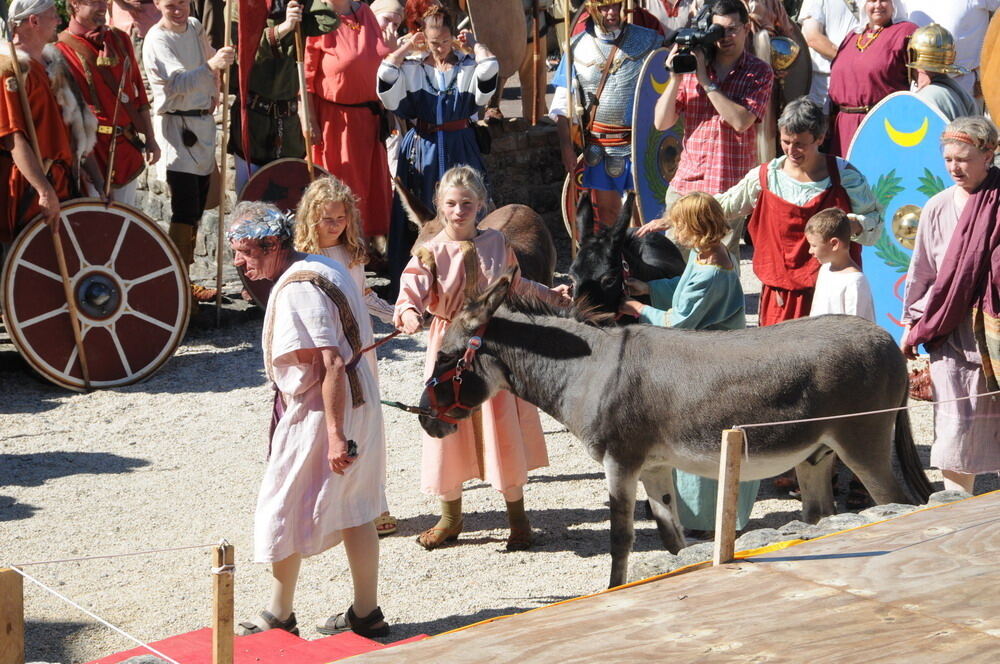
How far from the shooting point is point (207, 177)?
939cm

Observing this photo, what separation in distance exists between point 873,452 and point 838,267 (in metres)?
1.09

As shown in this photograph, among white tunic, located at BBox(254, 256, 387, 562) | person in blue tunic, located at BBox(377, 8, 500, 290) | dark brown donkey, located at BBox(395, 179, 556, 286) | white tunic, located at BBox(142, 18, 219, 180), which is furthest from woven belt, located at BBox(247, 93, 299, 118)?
white tunic, located at BBox(254, 256, 387, 562)

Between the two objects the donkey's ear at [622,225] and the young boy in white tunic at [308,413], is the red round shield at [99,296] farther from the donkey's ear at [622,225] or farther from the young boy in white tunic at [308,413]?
the donkey's ear at [622,225]

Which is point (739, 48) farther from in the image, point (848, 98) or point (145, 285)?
point (145, 285)

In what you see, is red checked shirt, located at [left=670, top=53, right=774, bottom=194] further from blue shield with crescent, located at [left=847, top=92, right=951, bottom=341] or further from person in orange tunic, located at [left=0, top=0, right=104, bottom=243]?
person in orange tunic, located at [left=0, top=0, right=104, bottom=243]

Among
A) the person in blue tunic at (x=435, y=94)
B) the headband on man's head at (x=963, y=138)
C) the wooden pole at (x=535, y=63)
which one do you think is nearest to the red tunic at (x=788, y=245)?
the headband on man's head at (x=963, y=138)

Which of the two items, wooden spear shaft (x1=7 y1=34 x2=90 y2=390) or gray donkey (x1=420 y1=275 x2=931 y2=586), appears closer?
gray donkey (x1=420 y1=275 x2=931 y2=586)

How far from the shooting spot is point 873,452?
16.2 feet

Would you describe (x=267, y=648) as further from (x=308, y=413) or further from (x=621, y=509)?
(x=621, y=509)

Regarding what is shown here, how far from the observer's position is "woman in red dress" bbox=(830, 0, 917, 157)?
8.87 metres

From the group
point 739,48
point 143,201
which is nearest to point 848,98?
point 739,48

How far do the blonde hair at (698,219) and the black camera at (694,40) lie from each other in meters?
2.20

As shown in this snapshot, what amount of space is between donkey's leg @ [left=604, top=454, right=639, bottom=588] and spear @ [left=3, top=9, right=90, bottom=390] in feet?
13.5

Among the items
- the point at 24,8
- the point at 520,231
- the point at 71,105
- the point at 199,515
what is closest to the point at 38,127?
the point at 71,105
